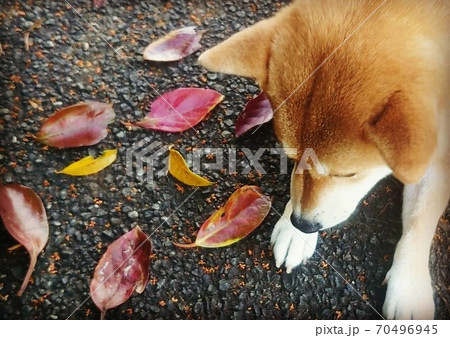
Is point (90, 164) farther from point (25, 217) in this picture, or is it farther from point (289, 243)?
point (289, 243)

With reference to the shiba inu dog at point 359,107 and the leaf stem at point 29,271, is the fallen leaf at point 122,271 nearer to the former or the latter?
the leaf stem at point 29,271

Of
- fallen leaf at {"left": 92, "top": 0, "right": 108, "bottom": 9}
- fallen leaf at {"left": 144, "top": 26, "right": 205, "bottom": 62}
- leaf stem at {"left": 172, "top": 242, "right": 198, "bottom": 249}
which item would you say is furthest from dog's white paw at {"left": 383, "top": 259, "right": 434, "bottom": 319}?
fallen leaf at {"left": 92, "top": 0, "right": 108, "bottom": 9}

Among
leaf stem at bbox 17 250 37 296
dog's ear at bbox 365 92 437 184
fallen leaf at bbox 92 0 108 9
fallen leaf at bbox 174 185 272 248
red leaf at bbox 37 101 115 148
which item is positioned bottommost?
leaf stem at bbox 17 250 37 296

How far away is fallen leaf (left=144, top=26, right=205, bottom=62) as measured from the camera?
0.81 metres

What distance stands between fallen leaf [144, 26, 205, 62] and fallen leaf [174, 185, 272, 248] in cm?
21

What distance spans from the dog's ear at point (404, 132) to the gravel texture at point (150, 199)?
7 cm

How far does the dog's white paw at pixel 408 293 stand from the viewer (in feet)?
2.55

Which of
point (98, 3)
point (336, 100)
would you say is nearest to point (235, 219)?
point (336, 100)

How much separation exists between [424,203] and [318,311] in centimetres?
21

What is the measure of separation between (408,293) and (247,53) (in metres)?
0.39

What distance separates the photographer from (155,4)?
0.82 meters

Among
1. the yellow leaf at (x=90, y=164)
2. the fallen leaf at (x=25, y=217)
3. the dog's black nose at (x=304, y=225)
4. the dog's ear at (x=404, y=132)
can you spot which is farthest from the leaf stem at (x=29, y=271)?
the dog's ear at (x=404, y=132)

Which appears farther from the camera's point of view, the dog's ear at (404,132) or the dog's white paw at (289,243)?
the dog's white paw at (289,243)

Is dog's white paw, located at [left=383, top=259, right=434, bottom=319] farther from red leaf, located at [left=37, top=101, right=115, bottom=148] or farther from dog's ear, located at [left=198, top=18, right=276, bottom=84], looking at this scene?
red leaf, located at [left=37, top=101, right=115, bottom=148]
